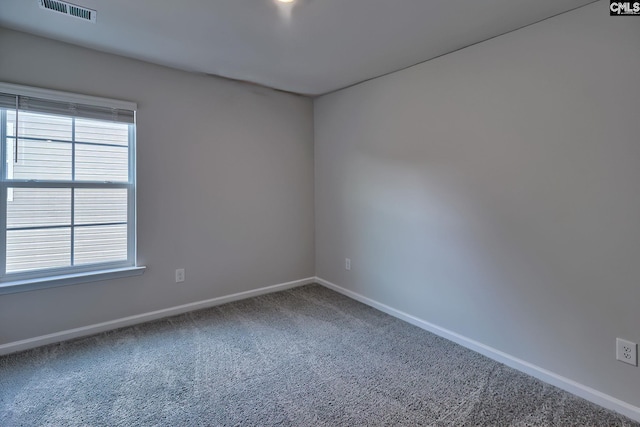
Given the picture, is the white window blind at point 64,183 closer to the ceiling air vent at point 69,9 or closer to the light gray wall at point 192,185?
the light gray wall at point 192,185

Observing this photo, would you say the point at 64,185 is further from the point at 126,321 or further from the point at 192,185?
the point at 126,321

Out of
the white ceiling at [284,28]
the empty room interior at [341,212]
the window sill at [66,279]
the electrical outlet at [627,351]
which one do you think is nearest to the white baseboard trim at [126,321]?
the empty room interior at [341,212]

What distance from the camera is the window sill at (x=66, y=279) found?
7.61 feet

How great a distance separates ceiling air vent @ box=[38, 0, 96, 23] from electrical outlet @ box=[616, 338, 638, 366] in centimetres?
373

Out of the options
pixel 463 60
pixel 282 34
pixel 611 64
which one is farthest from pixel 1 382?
pixel 611 64

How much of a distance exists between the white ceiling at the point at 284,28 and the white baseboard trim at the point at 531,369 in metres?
2.26

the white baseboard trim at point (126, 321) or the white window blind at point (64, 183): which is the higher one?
the white window blind at point (64, 183)

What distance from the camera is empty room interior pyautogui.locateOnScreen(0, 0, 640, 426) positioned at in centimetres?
181

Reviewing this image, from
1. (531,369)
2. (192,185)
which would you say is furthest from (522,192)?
(192,185)

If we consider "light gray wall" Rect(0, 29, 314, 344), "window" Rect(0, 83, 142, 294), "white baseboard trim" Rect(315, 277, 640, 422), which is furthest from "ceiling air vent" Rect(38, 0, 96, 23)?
"white baseboard trim" Rect(315, 277, 640, 422)

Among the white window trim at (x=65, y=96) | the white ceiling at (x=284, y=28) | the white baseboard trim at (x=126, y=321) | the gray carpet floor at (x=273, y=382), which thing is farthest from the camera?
the white baseboard trim at (x=126, y=321)

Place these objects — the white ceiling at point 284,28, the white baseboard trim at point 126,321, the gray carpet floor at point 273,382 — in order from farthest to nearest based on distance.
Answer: the white baseboard trim at point 126,321 < the white ceiling at point 284,28 < the gray carpet floor at point 273,382

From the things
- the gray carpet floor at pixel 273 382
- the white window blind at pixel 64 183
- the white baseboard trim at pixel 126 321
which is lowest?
the gray carpet floor at pixel 273 382

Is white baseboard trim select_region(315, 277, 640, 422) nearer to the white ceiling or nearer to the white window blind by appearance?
the white ceiling
